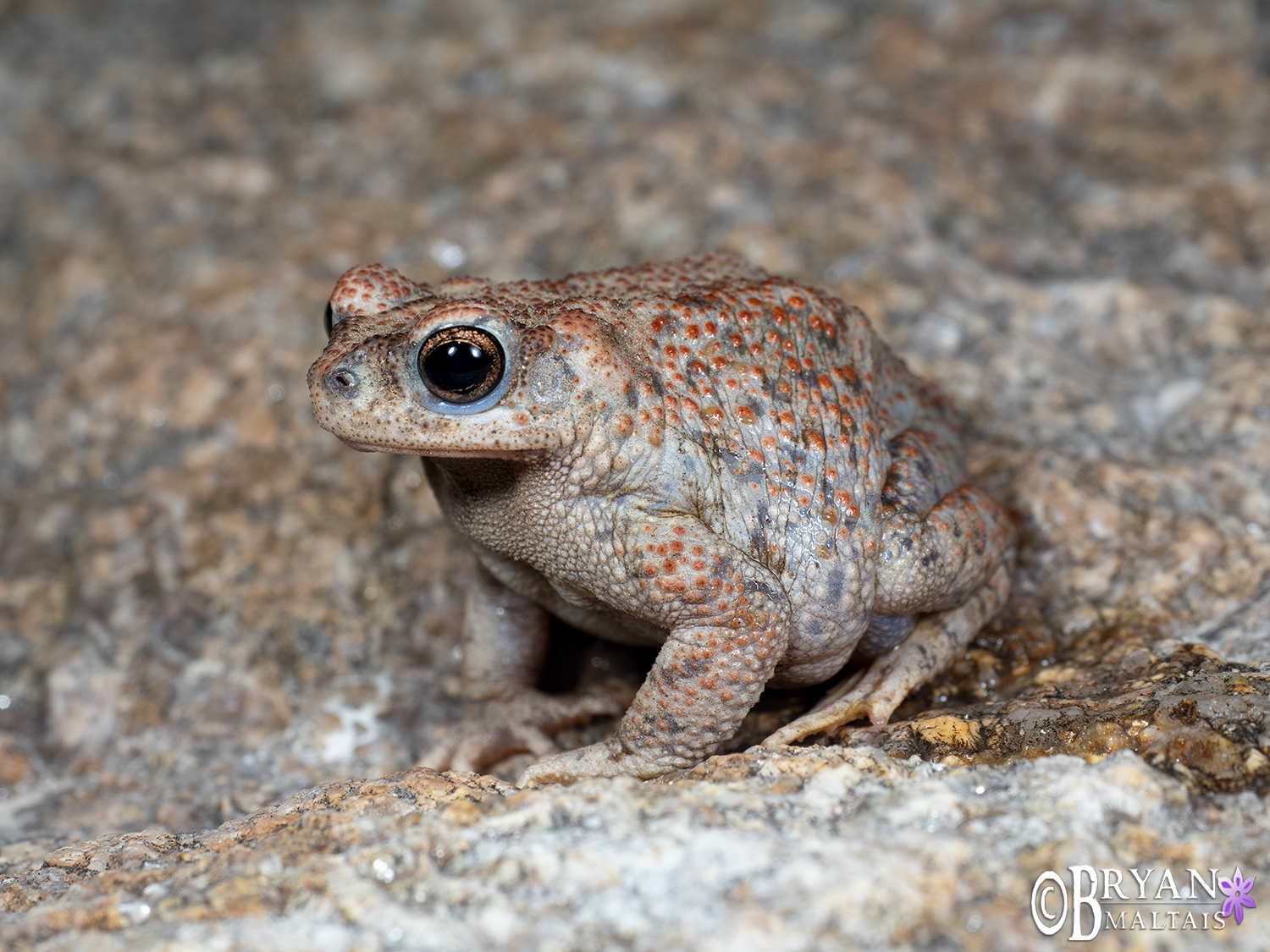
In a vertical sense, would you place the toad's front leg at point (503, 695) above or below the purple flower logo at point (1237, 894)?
above

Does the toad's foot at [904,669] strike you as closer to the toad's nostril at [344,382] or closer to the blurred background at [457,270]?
the blurred background at [457,270]

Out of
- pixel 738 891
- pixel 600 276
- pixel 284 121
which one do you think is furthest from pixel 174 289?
pixel 738 891

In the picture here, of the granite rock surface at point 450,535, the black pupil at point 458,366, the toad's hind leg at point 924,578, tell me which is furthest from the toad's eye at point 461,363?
the toad's hind leg at point 924,578

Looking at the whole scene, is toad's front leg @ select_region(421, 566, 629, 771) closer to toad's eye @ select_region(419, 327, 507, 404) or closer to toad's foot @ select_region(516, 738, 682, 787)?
toad's foot @ select_region(516, 738, 682, 787)

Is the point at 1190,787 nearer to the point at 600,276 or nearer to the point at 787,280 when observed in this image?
the point at 787,280

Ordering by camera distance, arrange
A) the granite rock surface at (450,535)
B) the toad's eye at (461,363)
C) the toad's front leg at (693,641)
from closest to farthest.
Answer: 1. the granite rock surface at (450,535)
2. the toad's eye at (461,363)
3. the toad's front leg at (693,641)

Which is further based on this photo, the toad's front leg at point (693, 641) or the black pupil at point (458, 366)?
the toad's front leg at point (693, 641)
